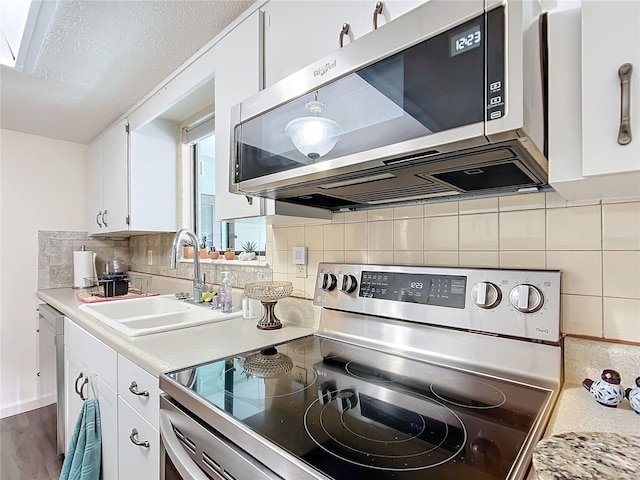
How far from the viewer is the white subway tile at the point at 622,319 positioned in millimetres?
749

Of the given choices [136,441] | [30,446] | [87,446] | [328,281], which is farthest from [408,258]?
[30,446]

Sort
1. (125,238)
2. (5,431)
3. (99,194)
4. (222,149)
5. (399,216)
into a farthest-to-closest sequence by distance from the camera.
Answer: (125,238)
(99,194)
(5,431)
(222,149)
(399,216)

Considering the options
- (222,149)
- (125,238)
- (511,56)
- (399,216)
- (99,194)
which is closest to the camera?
(511,56)

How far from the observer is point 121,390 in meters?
1.21

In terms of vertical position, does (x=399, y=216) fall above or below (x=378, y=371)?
above

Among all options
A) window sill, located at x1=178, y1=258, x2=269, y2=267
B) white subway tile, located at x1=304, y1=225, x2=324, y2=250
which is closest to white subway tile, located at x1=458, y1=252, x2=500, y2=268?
white subway tile, located at x1=304, y1=225, x2=324, y2=250

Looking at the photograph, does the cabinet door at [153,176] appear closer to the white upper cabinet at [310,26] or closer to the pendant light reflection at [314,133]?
the white upper cabinet at [310,26]

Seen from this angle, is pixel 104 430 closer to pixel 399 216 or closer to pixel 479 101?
pixel 399 216

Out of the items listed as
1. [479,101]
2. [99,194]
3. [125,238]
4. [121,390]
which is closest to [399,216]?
[479,101]

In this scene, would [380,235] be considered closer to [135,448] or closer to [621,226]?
[621,226]

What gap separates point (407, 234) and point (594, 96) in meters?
0.62

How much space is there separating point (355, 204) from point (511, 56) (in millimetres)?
740

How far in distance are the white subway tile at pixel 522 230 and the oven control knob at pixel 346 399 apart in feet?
1.79

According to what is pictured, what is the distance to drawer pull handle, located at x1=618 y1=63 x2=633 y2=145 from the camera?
20.9 inches
